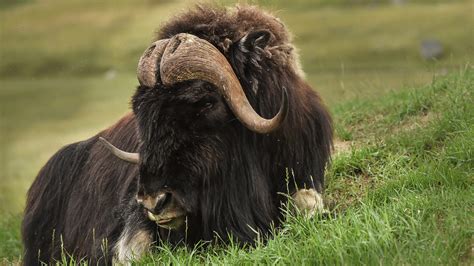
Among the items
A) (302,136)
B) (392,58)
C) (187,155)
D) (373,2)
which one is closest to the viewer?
(187,155)

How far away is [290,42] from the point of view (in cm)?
466

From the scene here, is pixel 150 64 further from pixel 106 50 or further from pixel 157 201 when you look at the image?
pixel 106 50

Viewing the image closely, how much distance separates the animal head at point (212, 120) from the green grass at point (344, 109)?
0.80 feet

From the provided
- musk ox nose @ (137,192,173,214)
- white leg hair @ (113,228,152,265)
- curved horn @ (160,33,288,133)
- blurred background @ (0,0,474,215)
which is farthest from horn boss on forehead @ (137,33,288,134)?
blurred background @ (0,0,474,215)

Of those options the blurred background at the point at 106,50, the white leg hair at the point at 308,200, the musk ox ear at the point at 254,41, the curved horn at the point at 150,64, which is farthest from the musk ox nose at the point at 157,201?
the blurred background at the point at 106,50

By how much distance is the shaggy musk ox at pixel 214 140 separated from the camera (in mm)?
3992

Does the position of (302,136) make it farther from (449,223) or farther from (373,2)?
(373,2)

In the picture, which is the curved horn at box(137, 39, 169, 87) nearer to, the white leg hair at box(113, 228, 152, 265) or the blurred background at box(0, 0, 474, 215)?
the white leg hair at box(113, 228, 152, 265)

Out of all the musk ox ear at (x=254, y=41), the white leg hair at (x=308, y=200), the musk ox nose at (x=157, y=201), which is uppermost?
the musk ox ear at (x=254, y=41)

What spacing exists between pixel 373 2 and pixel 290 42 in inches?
1917

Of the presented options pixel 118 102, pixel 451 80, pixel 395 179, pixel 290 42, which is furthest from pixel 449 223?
pixel 118 102

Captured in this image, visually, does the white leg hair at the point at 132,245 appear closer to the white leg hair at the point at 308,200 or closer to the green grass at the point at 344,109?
the green grass at the point at 344,109

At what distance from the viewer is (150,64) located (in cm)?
417

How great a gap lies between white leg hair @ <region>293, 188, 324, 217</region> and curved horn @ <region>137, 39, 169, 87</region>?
3.42 ft
